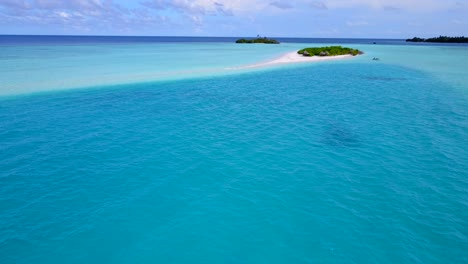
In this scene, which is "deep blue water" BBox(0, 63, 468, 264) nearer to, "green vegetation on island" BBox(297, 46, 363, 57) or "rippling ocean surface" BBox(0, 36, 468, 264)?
"rippling ocean surface" BBox(0, 36, 468, 264)

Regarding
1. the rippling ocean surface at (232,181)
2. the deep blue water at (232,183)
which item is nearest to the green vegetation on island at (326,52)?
the rippling ocean surface at (232,181)

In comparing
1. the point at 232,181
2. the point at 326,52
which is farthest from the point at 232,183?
the point at 326,52

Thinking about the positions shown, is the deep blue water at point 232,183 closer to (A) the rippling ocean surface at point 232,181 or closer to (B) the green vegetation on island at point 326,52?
(A) the rippling ocean surface at point 232,181

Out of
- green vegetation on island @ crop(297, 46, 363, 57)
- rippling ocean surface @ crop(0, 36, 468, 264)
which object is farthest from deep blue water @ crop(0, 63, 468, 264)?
green vegetation on island @ crop(297, 46, 363, 57)

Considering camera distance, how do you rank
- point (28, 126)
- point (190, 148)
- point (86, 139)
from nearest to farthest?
1. point (190, 148)
2. point (86, 139)
3. point (28, 126)

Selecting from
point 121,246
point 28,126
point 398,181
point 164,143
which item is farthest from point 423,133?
point 28,126

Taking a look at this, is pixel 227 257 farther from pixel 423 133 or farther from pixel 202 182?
pixel 423 133

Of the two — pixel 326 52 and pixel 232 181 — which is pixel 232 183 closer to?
pixel 232 181
